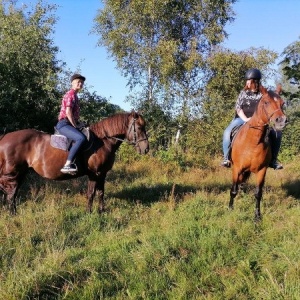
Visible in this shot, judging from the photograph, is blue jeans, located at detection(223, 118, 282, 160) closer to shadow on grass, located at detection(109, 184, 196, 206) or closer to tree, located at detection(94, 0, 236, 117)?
shadow on grass, located at detection(109, 184, 196, 206)

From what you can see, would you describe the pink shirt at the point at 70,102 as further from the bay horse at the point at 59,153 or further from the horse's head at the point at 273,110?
the horse's head at the point at 273,110

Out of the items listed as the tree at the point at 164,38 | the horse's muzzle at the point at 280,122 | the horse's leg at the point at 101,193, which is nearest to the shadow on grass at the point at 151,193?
the horse's leg at the point at 101,193

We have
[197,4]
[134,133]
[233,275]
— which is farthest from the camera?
[197,4]

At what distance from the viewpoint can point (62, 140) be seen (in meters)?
7.09

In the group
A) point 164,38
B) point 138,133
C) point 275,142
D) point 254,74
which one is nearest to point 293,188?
point 275,142

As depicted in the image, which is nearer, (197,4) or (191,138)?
(191,138)

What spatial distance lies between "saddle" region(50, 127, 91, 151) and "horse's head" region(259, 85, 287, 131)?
3.60 metres

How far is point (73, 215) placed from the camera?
21.9ft

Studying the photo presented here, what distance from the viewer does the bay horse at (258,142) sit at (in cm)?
611

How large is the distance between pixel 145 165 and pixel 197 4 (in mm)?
13058

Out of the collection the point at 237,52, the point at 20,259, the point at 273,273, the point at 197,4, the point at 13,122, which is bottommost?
the point at 20,259

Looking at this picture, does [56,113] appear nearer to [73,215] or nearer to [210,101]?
[73,215]

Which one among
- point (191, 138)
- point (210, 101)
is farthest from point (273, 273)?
point (210, 101)

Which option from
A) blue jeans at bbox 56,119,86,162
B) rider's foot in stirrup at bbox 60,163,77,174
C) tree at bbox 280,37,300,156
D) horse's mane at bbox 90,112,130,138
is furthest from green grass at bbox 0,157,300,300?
tree at bbox 280,37,300,156
